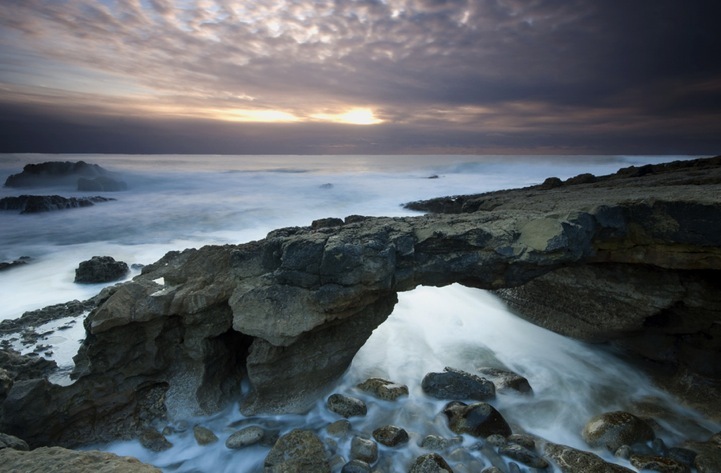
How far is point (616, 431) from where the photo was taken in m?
4.97

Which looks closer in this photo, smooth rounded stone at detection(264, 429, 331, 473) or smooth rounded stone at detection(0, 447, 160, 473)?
smooth rounded stone at detection(0, 447, 160, 473)

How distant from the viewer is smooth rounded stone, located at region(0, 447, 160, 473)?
315 cm

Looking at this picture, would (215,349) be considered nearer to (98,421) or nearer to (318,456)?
(98,421)

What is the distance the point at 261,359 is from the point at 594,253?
5129 mm

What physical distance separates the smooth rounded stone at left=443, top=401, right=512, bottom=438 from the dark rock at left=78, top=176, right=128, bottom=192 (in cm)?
3508

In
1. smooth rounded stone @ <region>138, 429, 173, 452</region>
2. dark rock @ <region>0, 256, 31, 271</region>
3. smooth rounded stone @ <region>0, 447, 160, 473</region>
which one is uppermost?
smooth rounded stone @ <region>0, 447, 160, 473</region>

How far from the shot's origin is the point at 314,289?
5246 mm

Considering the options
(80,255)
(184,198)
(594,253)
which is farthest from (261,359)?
(184,198)

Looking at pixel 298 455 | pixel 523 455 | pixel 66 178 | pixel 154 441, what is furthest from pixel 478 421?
pixel 66 178

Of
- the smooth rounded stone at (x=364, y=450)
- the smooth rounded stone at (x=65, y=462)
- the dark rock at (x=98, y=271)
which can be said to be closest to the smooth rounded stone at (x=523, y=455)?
the smooth rounded stone at (x=364, y=450)

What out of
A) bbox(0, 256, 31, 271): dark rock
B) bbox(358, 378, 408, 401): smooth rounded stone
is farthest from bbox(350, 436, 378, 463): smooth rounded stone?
bbox(0, 256, 31, 271): dark rock

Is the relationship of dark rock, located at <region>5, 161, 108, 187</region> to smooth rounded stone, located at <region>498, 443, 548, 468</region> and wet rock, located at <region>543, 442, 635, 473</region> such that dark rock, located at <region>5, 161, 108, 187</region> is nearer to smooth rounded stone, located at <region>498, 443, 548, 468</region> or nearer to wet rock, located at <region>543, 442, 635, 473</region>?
smooth rounded stone, located at <region>498, 443, 548, 468</region>

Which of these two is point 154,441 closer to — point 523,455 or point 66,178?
point 523,455

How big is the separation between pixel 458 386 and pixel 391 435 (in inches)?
58.8
